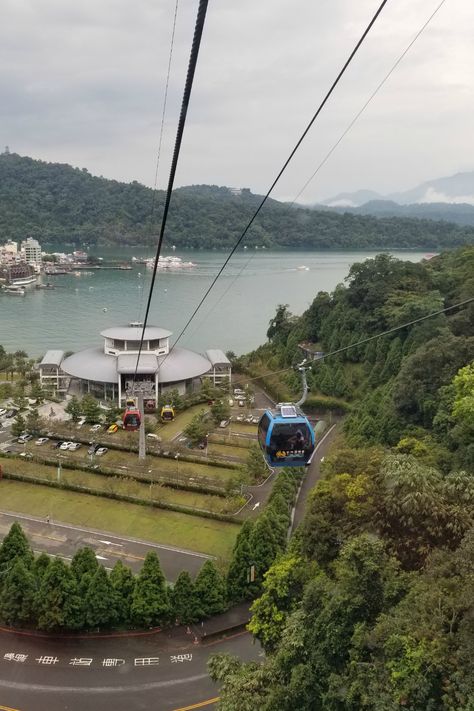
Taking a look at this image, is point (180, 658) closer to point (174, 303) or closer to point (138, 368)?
point (138, 368)

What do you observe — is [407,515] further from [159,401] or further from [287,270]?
[287,270]

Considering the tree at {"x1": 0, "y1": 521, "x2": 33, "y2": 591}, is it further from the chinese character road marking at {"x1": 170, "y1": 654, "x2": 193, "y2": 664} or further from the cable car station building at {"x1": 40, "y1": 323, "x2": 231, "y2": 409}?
the cable car station building at {"x1": 40, "y1": 323, "x2": 231, "y2": 409}

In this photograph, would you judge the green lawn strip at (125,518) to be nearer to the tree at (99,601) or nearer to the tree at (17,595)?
the tree at (99,601)

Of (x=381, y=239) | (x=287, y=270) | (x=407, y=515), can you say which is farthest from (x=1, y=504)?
(x=381, y=239)

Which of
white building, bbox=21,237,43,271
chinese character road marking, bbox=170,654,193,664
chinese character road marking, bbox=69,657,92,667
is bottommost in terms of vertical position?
chinese character road marking, bbox=170,654,193,664

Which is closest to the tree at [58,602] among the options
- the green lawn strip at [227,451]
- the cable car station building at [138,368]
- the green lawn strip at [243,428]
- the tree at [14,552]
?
the tree at [14,552]

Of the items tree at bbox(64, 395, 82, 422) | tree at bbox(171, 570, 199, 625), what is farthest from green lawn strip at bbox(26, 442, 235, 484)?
tree at bbox(171, 570, 199, 625)

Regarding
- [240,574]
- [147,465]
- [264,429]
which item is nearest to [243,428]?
[147,465]
